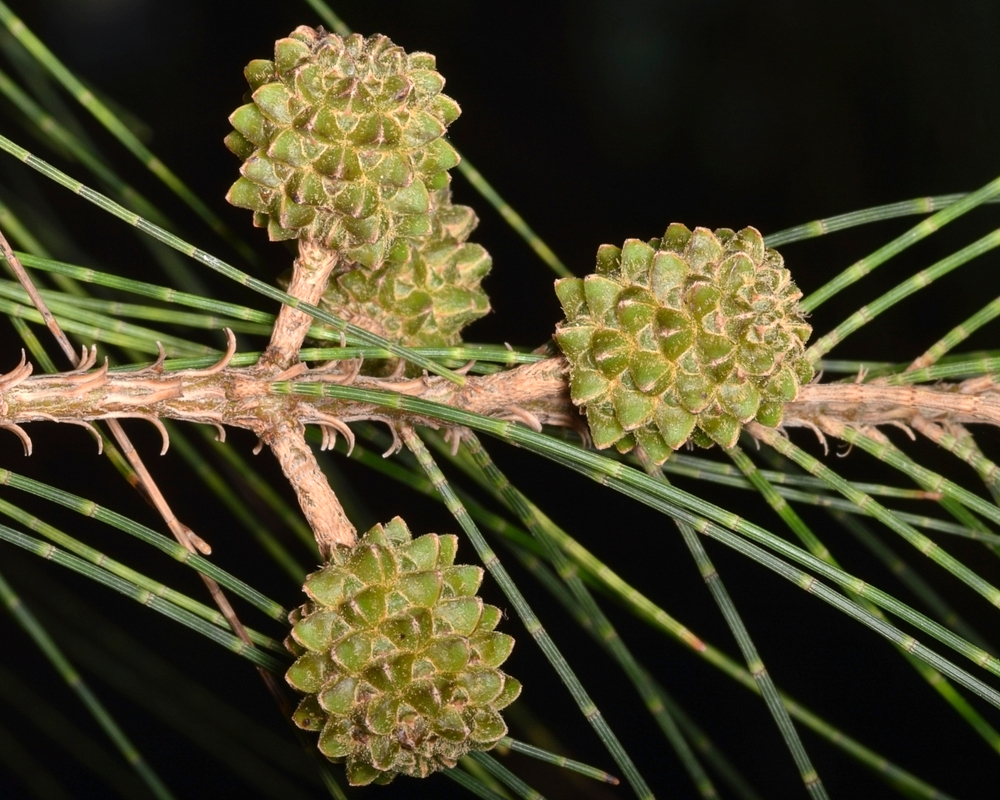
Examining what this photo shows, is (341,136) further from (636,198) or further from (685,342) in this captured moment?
(636,198)

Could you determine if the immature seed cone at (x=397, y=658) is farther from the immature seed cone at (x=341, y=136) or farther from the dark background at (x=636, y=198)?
the dark background at (x=636, y=198)

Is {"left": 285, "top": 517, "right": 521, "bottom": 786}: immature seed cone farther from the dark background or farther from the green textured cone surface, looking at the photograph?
the dark background

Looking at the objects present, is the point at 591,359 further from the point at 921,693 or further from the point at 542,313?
the point at 921,693

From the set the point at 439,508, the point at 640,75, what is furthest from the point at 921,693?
the point at 640,75

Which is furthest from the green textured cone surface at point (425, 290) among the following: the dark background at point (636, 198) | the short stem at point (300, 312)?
the dark background at point (636, 198)

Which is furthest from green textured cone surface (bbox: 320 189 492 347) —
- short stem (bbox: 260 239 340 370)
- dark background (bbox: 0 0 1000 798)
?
dark background (bbox: 0 0 1000 798)
